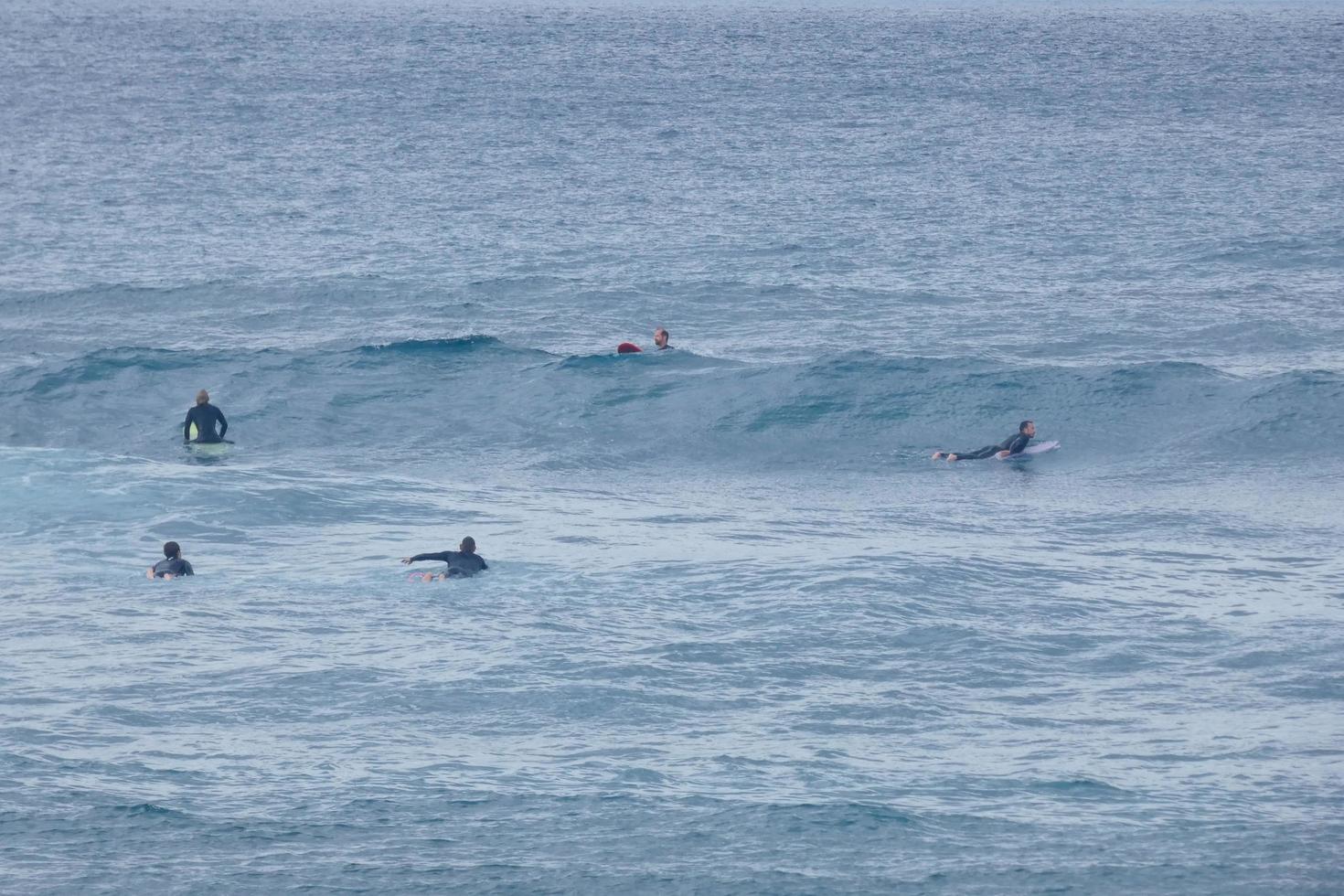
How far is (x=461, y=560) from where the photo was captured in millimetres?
23344

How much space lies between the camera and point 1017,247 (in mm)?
52094

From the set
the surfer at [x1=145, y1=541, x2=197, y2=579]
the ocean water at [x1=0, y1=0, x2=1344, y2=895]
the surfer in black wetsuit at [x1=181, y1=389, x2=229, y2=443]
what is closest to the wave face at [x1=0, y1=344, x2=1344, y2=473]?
the ocean water at [x1=0, y1=0, x2=1344, y2=895]

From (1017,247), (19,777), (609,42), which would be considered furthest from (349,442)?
(609,42)

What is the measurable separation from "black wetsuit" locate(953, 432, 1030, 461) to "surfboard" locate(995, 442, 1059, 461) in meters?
0.10

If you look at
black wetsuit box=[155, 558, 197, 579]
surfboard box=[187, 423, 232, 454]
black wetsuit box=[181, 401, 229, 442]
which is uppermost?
black wetsuit box=[181, 401, 229, 442]

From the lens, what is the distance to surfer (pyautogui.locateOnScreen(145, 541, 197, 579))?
76.3ft

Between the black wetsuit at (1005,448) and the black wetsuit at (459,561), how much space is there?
1060cm

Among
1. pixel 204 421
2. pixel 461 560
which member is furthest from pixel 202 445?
pixel 461 560

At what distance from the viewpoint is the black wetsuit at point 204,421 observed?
105ft

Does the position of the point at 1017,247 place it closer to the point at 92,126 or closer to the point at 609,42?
the point at 92,126

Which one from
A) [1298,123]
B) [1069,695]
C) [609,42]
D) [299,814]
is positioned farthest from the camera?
[609,42]

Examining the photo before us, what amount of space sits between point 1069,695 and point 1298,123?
65811mm

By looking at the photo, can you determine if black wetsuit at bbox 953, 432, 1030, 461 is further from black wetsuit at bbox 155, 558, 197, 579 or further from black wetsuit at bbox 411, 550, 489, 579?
black wetsuit at bbox 155, 558, 197, 579

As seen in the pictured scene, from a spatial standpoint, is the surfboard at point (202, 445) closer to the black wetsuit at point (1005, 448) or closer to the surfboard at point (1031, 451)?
the black wetsuit at point (1005, 448)
